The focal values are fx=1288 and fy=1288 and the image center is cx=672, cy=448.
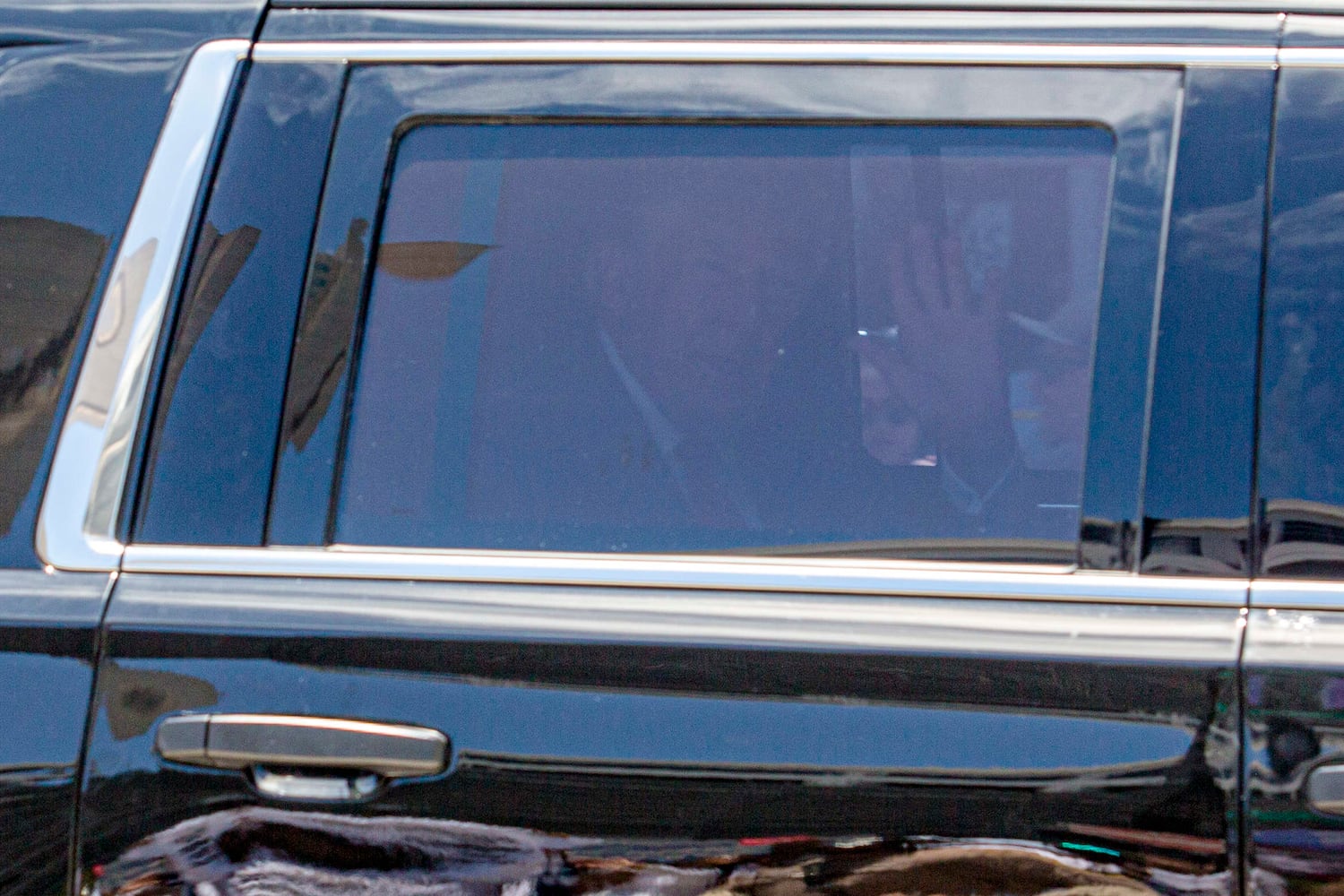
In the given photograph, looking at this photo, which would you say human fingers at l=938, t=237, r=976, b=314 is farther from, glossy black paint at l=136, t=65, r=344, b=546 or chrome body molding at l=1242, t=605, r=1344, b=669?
glossy black paint at l=136, t=65, r=344, b=546

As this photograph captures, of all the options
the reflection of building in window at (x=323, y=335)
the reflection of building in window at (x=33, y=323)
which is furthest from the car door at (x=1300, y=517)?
the reflection of building in window at (x=33, y=323)

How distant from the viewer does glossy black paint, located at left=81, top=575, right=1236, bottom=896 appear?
128 cm

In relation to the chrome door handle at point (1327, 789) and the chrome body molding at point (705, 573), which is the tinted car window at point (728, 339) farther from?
the chrome door handle at point (1327, 789)

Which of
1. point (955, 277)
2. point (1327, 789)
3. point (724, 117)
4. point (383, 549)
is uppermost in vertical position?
point (724, 117)

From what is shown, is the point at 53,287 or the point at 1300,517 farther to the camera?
the point at 53,287

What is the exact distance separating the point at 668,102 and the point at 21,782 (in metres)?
1.03

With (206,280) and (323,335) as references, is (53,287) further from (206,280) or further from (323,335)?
(323,335)

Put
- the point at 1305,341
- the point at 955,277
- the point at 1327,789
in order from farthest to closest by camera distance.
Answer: the point at 955,277
the point at 1305,341
the point at 1327,789

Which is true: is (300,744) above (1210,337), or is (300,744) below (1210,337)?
below

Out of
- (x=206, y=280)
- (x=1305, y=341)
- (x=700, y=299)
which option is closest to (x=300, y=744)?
(x=206, y=280)

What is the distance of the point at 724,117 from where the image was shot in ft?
4.91

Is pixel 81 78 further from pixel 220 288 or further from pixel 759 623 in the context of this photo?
pixel 759 623

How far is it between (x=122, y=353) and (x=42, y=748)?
0.44 m

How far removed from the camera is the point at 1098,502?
137 cm
